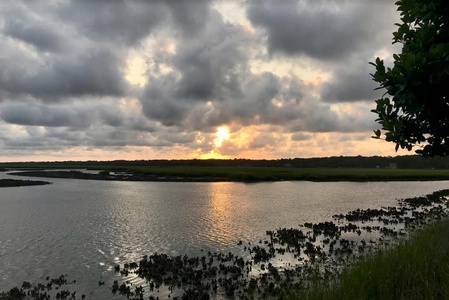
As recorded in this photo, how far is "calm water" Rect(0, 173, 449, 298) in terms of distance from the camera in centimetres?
1981

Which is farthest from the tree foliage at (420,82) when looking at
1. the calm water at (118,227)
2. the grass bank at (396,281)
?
the calm water at (118,227)

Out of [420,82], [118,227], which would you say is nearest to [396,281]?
[420,82]

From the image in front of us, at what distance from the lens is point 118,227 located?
3103cm

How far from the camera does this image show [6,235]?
2761 centimetres

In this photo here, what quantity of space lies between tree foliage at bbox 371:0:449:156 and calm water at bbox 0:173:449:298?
13695mm

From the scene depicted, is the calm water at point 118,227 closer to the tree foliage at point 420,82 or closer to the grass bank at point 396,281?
the grass bank at point 396,281

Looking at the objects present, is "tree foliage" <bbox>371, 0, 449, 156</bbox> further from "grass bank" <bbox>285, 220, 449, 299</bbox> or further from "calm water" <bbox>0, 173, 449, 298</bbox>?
"calm water" <bbox>0, 173, 449, 298</bbox>

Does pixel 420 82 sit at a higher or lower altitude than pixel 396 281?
higher

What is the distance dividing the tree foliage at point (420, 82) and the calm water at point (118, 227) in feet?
44.9

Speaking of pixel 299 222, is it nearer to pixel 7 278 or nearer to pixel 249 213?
pixel 249 213

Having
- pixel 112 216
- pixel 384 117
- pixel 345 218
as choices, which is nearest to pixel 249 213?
pixel 345 218

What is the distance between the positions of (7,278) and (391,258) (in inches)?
680

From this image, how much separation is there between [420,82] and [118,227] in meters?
29.2

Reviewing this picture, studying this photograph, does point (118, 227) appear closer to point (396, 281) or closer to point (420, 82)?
point (396, 281)
